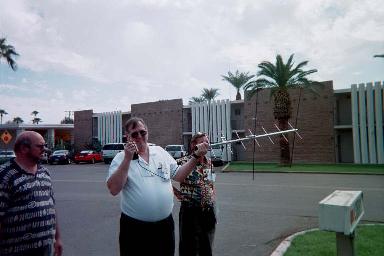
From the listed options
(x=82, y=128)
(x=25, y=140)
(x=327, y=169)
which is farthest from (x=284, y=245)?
(x=82, y=128)

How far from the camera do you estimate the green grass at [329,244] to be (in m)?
6.13

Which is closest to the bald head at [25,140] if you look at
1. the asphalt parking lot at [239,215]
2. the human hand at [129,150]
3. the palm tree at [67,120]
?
the human hand at [129,150]

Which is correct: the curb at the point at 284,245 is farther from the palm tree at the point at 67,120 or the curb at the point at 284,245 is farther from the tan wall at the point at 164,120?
the palm tree at the point at 67,120

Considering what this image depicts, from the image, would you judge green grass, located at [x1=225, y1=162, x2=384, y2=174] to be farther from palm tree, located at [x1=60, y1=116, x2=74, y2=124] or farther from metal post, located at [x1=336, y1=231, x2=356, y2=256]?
palm tree, located at [x1=60, y1=116, x2=74, y2=124]

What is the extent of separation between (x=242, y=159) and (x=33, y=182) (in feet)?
123

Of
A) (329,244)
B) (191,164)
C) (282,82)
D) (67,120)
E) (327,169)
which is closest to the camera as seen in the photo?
(191,164)

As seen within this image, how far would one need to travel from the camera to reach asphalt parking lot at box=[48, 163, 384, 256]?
23.8 feet

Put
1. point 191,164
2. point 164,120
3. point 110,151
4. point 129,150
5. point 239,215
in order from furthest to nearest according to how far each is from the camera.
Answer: point 164,120 < point 110,151 < point 239,215 < point 191,164 < point 129,150

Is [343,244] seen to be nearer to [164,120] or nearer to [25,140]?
[25,140]

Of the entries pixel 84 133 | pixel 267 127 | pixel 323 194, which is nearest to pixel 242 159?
pixel 267 127

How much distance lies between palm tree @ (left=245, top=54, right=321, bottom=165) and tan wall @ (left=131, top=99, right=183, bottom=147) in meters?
14.1

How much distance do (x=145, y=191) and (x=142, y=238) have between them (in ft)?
1.38

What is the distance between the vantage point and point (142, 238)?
3.73m

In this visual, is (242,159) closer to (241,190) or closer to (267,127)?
(267,127)
